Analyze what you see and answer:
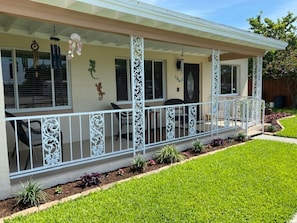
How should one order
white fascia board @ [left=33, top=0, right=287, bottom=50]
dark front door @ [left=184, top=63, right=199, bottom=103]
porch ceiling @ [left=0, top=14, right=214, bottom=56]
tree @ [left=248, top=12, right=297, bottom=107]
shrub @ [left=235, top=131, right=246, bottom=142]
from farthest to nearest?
tree @ [left=248, top=12, right=297, bottom=107] < dark front door @ [left=184, top=63, right=199, bottom=103] < shrub @ [left=235, top=131, right=246, bottom=142] < porch ceiling @ [left=0, top=14, right=214, bottom=56] < white fascia board @ [left=33, top=0, right=287, bottom=50]

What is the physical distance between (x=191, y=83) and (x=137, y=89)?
5.89m

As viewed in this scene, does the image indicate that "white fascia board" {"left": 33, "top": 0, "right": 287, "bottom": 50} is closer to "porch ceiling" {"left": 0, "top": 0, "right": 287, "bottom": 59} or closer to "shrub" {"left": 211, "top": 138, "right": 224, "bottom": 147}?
"porch ceiling" {"left": 0, "top": 0, "right": 287, "bottom": 59}

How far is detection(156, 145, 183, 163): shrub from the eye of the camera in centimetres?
539

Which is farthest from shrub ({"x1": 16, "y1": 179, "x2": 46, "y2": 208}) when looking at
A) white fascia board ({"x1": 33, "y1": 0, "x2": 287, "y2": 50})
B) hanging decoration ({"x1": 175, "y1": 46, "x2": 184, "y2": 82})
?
hanging decoration ({"x1": 175, "y1": 46, "x2": 184, "y2": 82})

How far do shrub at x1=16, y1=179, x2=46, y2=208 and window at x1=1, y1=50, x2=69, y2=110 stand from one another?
9.82ft

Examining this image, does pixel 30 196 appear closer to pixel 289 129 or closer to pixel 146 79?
pixel 146 79

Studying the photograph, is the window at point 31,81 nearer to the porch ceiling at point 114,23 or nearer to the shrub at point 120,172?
the porch ceiling at point 114,23

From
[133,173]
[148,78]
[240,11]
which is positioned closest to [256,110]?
[148,78]

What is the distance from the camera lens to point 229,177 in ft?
14.7

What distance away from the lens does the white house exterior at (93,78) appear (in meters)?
4.17

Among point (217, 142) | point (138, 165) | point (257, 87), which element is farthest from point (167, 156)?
point (257, 87)

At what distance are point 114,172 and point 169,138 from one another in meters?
1.85

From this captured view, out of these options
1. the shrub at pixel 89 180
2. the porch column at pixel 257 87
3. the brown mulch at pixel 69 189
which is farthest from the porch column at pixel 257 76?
the shrub at pixel 89 180

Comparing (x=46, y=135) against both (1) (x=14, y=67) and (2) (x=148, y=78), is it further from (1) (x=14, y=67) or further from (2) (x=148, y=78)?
(2) (x=148, y=78)
